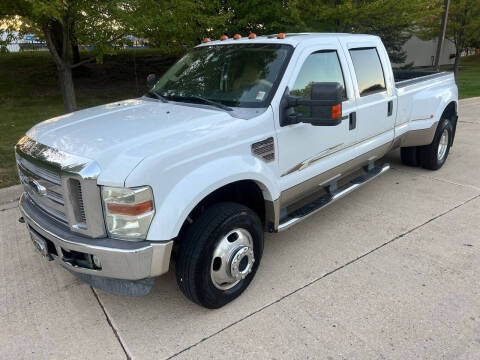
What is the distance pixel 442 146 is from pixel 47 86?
41.6 ft

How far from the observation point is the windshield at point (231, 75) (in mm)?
3339

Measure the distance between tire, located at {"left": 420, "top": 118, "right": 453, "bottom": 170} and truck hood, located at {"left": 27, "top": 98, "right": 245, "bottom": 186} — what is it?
384 cm

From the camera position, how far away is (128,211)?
242cm

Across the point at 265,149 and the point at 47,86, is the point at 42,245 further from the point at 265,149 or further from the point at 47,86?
the point at 47,86

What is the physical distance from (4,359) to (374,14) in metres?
9.78

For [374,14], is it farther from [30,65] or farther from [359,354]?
[30,65]

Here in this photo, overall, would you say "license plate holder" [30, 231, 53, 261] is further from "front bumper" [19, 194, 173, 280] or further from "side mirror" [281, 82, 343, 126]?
"side mirror" [281, 82, 343, 126]

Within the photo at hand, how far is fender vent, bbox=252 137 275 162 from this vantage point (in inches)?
121

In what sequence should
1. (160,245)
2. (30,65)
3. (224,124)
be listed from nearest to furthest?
(160,245) < (224,124) < (30,65)

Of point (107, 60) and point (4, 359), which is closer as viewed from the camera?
point (4, 359)

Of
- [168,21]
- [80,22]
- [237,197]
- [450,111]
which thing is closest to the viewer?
[237,197]

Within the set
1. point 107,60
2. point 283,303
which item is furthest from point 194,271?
point 107,60

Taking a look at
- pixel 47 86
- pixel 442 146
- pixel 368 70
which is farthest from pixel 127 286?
pixel 47 86

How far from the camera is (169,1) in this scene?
266 inches
